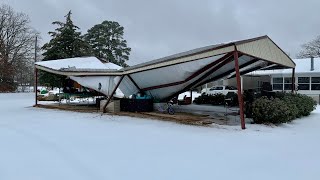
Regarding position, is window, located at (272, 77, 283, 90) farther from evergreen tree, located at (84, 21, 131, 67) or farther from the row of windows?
evergreen tree, located at (84, 21, 131, 67)

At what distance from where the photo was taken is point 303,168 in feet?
17.0

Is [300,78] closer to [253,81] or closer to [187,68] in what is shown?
[253,81]

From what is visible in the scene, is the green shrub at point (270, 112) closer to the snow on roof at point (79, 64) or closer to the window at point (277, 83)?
the snow on roof at point (79, 64)

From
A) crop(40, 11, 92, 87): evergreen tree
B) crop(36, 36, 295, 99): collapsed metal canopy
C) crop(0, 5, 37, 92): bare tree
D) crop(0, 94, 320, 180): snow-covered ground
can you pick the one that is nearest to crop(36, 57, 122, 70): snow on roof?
crop(36, 36, 295, 99): collapsed metal canopy

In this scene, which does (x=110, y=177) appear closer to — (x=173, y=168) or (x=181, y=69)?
(x=173, y=168)

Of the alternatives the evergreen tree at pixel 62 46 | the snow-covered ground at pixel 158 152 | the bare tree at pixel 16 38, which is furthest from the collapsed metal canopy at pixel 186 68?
the bare tree at pixel 16 38

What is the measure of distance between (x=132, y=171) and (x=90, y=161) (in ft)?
3.26

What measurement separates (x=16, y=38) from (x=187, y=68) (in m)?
35.9

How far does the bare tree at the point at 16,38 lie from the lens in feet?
126

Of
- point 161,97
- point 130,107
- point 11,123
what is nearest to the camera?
point 11,123

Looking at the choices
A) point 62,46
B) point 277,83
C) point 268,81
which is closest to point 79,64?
point 62,46

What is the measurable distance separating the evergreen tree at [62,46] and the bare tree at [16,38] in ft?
34.0

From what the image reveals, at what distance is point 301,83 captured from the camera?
21844mm

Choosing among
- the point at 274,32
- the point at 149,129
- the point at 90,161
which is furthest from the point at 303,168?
the point at 274,32
